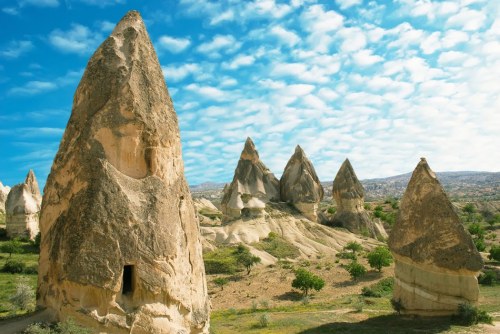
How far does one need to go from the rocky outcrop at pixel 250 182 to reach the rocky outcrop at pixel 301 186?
1.41 meters

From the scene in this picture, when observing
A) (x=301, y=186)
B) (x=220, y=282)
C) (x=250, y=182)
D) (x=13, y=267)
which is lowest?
(x=220, y=282)

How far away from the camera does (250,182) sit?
151ft

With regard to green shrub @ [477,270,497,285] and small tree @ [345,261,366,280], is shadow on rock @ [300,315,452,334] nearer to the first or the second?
small tree @ [345,261,366,280]

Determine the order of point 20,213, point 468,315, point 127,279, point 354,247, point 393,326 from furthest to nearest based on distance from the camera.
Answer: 1. point 354,247
2. point 20,213
3. point 393,326
4. point 468,315
5. point 127,279

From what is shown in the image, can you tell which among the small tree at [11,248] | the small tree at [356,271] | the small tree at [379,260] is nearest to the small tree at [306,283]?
the small tree at [356,271]

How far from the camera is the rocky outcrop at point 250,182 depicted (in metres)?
41.6

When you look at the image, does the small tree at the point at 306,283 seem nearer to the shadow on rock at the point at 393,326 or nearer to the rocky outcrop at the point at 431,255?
the shadow on rock at the point at 393,326

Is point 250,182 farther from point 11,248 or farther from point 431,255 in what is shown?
point 431,255

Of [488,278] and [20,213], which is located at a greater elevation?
[20,213]

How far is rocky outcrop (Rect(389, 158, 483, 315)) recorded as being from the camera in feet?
43.6

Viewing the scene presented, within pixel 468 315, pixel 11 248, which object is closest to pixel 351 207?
pixel 11 248

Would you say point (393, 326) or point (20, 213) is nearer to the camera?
point (393, 326)

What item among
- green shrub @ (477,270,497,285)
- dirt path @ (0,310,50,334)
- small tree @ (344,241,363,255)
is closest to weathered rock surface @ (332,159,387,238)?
small tree @ (344,241,363,255)

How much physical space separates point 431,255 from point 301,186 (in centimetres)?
3181
